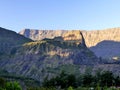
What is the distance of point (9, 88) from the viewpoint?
151 m

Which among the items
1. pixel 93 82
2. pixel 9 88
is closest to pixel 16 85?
pixel 9 88

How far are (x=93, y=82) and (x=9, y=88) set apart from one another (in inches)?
2557

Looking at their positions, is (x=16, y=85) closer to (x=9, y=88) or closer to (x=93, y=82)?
(x=9, y=88)

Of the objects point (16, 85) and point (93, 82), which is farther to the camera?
point (93, 82)

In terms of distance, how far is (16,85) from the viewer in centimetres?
15038

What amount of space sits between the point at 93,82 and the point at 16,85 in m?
63.5

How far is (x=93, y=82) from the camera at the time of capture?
656 feet

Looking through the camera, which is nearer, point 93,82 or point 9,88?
point 9,88

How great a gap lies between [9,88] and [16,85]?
365cm
